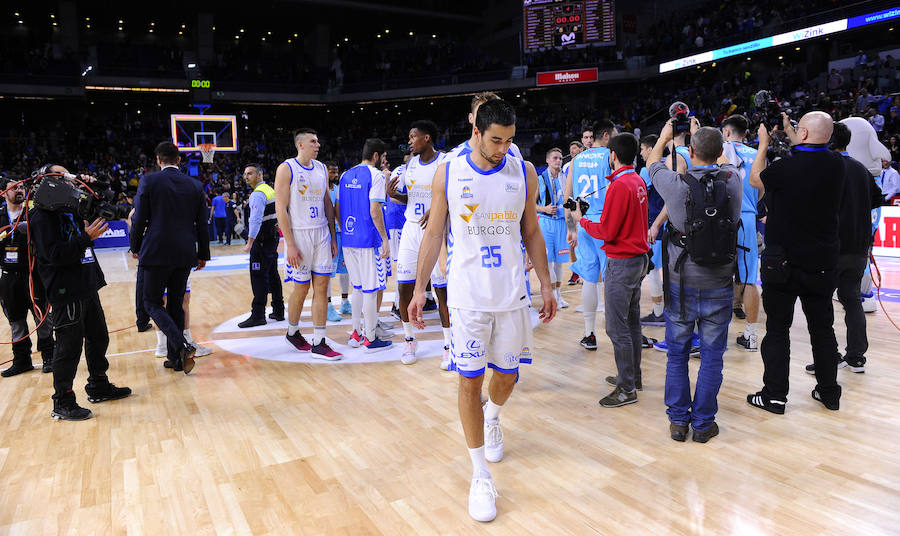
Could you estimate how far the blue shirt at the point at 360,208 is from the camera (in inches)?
208

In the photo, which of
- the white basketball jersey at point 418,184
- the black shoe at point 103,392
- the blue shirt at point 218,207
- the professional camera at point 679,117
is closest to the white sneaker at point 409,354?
the white basketball jersey at point 418,184

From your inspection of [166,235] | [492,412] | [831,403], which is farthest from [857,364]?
[166,235]

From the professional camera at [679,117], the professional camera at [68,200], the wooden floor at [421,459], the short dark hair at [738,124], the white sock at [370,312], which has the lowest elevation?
the wooden floor at [421,459]

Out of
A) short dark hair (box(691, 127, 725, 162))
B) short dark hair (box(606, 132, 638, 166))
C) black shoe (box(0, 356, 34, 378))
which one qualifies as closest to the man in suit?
black shoe (box(0, 356, 34, 378))

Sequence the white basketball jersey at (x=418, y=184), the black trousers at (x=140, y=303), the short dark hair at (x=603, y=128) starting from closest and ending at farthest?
the white basketball jersey at (x=418, y=184) < the short dark hair at (x=603, y=128) < the black trousers at (x=140, y=303)

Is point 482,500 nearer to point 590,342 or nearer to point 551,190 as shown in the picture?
point 590,342

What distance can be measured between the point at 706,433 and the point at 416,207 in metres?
2.75

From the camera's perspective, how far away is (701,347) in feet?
11.3

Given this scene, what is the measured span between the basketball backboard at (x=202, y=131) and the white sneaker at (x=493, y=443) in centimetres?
1777

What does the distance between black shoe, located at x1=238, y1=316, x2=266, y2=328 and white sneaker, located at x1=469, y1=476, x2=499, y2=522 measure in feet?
15.0

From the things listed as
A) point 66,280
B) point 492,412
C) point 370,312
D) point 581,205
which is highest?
point 581,205

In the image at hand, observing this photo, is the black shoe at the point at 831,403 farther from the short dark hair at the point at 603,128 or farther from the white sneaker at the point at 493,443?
the short dark hair at the point at 603,128

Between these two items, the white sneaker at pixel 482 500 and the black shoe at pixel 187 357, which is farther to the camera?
the black shoe at pixel 187 357

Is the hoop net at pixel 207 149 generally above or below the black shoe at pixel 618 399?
above
